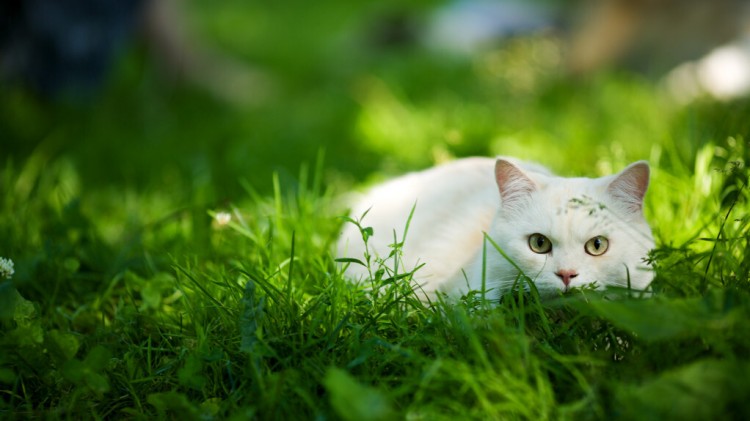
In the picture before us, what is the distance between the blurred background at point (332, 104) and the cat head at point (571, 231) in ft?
2.64

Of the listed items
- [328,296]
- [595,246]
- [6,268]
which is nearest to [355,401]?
[328,296]

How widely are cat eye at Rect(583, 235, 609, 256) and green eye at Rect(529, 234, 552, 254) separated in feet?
0.32

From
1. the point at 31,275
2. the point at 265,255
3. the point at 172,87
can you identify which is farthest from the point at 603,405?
the point at 172,87

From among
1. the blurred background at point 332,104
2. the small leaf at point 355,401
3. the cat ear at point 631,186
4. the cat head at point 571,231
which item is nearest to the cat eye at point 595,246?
the cat head at point 571,231

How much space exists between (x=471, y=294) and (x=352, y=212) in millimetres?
850

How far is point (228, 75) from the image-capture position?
5723 mm

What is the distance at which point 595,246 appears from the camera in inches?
64.0

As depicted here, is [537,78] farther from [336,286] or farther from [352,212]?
[336,286]

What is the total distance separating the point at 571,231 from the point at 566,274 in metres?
0.11

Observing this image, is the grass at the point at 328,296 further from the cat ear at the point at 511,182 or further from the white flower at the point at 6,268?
the cat ear at the point at 511,182

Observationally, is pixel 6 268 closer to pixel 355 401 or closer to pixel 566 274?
pixel 355 401

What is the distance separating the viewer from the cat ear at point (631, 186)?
163 centimetres

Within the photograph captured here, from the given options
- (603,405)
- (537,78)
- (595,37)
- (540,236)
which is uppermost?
(595,37)

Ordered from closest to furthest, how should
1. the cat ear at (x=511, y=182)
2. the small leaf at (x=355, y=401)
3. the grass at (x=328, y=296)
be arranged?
the small leaf at (x=355, y=401), the grass at (x=328, y=296), the cat ear at (x=511, y=182)
